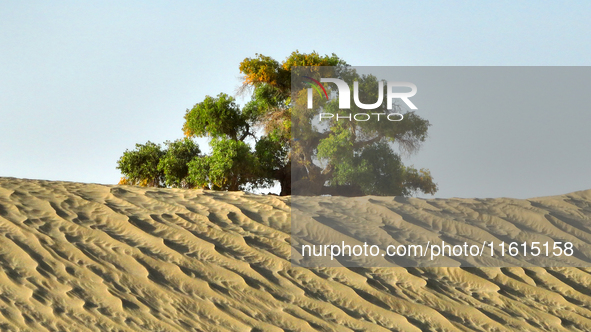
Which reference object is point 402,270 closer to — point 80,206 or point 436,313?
point 436,313

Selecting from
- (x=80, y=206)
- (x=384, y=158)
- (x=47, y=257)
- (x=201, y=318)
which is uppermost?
(x=384, y=158)

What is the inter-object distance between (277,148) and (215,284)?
383 inches

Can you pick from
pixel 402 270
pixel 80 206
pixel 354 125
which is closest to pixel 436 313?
pixel 402 270

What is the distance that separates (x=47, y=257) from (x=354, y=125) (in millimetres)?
7690

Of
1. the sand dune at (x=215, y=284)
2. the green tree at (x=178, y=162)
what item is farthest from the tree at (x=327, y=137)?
the sand dune at (x=215, y=284)

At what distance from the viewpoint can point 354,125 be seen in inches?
413

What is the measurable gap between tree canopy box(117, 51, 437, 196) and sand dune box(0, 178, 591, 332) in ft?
16.9

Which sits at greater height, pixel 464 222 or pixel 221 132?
pixel 221 132

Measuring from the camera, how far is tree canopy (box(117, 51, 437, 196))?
9.95 metres

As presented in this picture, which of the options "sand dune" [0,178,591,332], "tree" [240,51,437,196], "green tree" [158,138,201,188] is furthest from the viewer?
"green tree" [158,138,201,188]

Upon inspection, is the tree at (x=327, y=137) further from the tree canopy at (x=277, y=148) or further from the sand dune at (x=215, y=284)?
the sand dune at (x=215, y=284)

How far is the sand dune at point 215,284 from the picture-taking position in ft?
9.77

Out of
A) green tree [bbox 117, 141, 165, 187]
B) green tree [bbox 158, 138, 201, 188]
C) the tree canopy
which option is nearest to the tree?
the tree canopy

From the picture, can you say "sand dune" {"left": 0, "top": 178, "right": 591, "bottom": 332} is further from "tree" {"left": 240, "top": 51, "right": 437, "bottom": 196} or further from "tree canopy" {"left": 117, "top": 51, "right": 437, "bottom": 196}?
"tree canopy" {"left": 117, "top": 51, "right": 437, "bottom": 196}
